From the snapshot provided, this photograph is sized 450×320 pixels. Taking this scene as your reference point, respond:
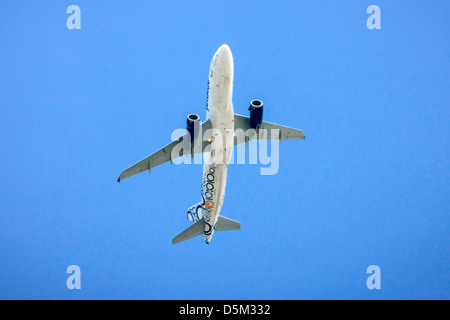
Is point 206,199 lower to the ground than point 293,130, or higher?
lower

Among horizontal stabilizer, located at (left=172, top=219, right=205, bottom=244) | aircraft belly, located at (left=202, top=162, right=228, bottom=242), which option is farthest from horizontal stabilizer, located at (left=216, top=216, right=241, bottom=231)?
aircraft belly, located at (left=202, top=162, right=228, bottom=242)

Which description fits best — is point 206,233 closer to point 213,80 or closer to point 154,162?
point 154,162

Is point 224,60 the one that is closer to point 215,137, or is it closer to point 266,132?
point 215,137

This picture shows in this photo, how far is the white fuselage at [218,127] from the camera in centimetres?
4491

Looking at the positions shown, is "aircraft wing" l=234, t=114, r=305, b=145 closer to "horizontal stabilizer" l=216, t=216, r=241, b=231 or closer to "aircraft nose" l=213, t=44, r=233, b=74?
"aircraft nose" l=213, t=44, r=233, b=74

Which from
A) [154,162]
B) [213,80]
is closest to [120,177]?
[154,162]

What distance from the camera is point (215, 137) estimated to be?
4747 centimetres

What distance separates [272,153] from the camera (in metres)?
59.2

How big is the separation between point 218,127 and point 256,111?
3678 millimetres

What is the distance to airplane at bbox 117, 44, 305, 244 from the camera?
149 feet

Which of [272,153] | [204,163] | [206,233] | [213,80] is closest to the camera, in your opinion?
[213,80]

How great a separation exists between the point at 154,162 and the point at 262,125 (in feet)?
28.3

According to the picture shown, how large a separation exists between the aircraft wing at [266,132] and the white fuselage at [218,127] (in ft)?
10.2

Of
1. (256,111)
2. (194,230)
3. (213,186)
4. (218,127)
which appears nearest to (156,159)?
(213,186)
